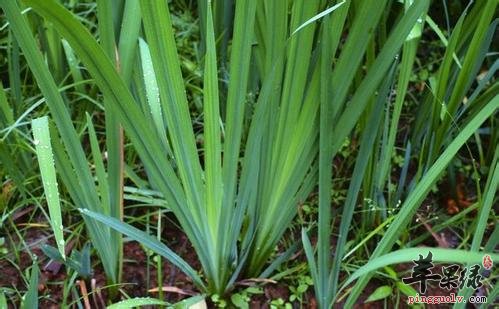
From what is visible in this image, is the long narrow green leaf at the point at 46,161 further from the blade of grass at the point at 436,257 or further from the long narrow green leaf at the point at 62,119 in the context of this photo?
the blade of grass at the point at 436,257

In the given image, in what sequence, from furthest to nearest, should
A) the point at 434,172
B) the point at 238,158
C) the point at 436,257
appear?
the point at 238,158, the point at 434,172, the point at 436,257

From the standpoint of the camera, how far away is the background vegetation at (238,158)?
91 centimetres

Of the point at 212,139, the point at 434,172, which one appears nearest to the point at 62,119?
the point at 212,139

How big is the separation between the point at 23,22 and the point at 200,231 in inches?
16.9

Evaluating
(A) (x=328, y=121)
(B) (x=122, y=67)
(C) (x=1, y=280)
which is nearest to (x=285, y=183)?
(A) (x=328, y=121)

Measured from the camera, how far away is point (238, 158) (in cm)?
107

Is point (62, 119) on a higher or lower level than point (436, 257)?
higher

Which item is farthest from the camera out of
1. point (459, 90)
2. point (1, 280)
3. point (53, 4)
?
point (1, 280)

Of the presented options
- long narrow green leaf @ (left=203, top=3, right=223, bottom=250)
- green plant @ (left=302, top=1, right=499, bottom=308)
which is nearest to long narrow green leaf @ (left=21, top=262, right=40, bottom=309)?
long narrow green leaf @ (left=203, top=3, right=223, bottom=250)

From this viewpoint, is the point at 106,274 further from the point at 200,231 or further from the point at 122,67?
the point at 122,67

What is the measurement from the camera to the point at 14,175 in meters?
1.15

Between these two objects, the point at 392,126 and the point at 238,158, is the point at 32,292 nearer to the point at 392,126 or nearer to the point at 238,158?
the point at 238,158

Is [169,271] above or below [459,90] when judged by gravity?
below

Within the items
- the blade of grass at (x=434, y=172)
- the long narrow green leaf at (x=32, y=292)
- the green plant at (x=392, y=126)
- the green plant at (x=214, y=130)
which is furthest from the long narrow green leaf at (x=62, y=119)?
the blade of grass at (x=434, y=172)
